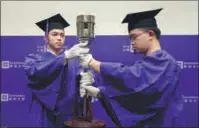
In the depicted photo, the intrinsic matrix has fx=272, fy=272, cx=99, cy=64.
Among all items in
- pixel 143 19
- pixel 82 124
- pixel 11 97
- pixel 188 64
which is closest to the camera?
pixel 82 124

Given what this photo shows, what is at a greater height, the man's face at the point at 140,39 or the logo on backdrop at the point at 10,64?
the man's face at the point at 140,39

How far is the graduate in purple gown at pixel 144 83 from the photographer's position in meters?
1.29

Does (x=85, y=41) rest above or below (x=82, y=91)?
above

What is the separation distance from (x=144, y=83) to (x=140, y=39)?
234 mm

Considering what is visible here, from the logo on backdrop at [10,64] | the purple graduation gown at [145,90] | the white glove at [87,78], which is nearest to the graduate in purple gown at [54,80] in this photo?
the white glove at [87,78]

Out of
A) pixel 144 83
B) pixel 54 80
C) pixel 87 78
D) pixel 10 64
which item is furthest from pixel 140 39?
pixel 10 64

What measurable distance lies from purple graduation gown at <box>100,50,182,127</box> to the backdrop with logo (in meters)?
0.64

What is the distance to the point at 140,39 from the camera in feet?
4.52

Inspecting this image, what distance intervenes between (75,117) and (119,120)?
219 millimetres

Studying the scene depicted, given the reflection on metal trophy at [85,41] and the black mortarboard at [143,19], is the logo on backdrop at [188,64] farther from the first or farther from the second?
the reflection on metal trophy at [85,41]

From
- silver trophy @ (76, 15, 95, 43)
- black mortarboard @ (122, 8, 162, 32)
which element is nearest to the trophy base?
silver trophy @ (76, 15, 95, 43)

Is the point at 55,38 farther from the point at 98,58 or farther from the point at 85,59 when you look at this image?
the point at 98,58

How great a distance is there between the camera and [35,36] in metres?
2.12

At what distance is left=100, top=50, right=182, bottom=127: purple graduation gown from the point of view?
129 cm
